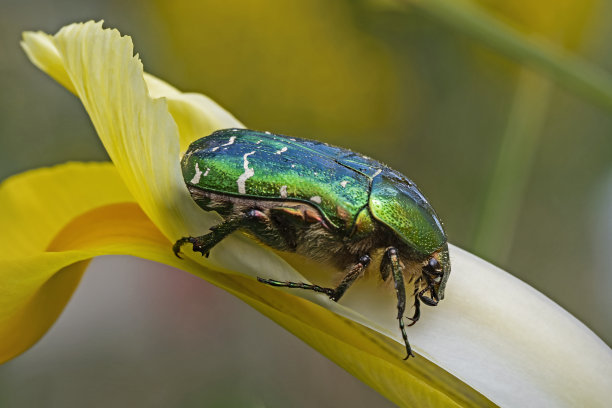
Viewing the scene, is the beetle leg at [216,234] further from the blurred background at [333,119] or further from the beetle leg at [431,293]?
the blurred background at [333,119]

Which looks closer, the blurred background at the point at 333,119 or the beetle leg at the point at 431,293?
the beetle leg at the point at 431,293

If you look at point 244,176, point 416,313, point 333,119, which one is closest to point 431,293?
point 416,313

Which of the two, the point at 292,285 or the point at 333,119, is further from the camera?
the point at 333,119

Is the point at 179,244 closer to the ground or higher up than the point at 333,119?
higher up

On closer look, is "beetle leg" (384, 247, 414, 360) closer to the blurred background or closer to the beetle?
the beetle

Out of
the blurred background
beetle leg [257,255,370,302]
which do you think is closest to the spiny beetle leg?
beetle leg [257,255,370,302]

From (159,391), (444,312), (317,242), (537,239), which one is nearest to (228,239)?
(317,242)

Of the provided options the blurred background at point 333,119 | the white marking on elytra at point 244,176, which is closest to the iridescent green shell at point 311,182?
the white marking on elytra at point 244,176

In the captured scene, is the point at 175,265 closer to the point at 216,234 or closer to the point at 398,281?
the point at 216,234
